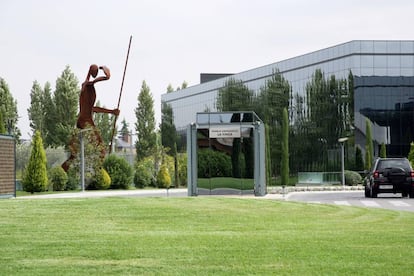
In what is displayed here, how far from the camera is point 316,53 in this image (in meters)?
72.4

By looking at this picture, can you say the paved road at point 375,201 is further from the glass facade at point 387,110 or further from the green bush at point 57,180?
the glass facade at point 387,110

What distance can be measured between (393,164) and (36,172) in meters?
24.5

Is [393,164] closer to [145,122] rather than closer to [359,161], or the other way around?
[359,161]

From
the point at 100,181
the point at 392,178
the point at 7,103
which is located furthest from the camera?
the point at 7,103

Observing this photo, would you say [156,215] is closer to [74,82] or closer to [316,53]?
[316,53]

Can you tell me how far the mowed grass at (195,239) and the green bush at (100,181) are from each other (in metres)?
34.8

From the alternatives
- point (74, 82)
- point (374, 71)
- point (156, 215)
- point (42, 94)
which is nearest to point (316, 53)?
point (374, 71)

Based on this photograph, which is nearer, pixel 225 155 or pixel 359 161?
pixel 225 155

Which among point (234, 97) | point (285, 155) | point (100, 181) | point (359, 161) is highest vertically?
point (234, 97)

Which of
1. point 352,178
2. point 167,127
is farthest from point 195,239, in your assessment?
point 167,127

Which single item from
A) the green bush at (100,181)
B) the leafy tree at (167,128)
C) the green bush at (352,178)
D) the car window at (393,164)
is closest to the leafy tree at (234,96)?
the leafy tree at (167,128)

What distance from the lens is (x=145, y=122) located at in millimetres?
95000

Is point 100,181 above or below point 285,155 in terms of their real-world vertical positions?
below

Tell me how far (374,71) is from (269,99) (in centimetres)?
1397
